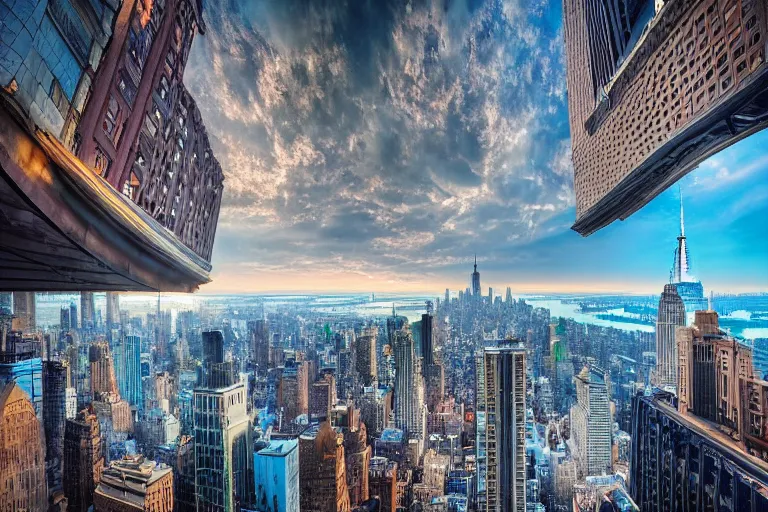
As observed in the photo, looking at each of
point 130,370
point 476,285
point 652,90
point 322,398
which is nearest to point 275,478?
point 322,398

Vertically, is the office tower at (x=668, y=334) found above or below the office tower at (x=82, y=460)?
above

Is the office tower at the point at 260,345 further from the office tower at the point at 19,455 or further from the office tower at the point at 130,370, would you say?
the office tower at the point at 19,455

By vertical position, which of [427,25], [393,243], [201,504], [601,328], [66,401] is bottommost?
[201,504]

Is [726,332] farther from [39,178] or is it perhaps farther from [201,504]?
[201,504]

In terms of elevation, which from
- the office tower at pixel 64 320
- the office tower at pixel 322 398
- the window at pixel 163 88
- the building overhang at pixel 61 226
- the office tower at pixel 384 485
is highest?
the window at pixel 163 88

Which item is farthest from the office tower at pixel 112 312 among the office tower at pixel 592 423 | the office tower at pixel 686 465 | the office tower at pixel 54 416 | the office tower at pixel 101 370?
the office tower at pixel 592 423

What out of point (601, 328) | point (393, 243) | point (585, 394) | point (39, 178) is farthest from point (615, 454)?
point (39, 178)

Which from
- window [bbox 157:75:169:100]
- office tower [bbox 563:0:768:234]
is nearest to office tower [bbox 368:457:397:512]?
office tower [bbox 563:0:768:234]
